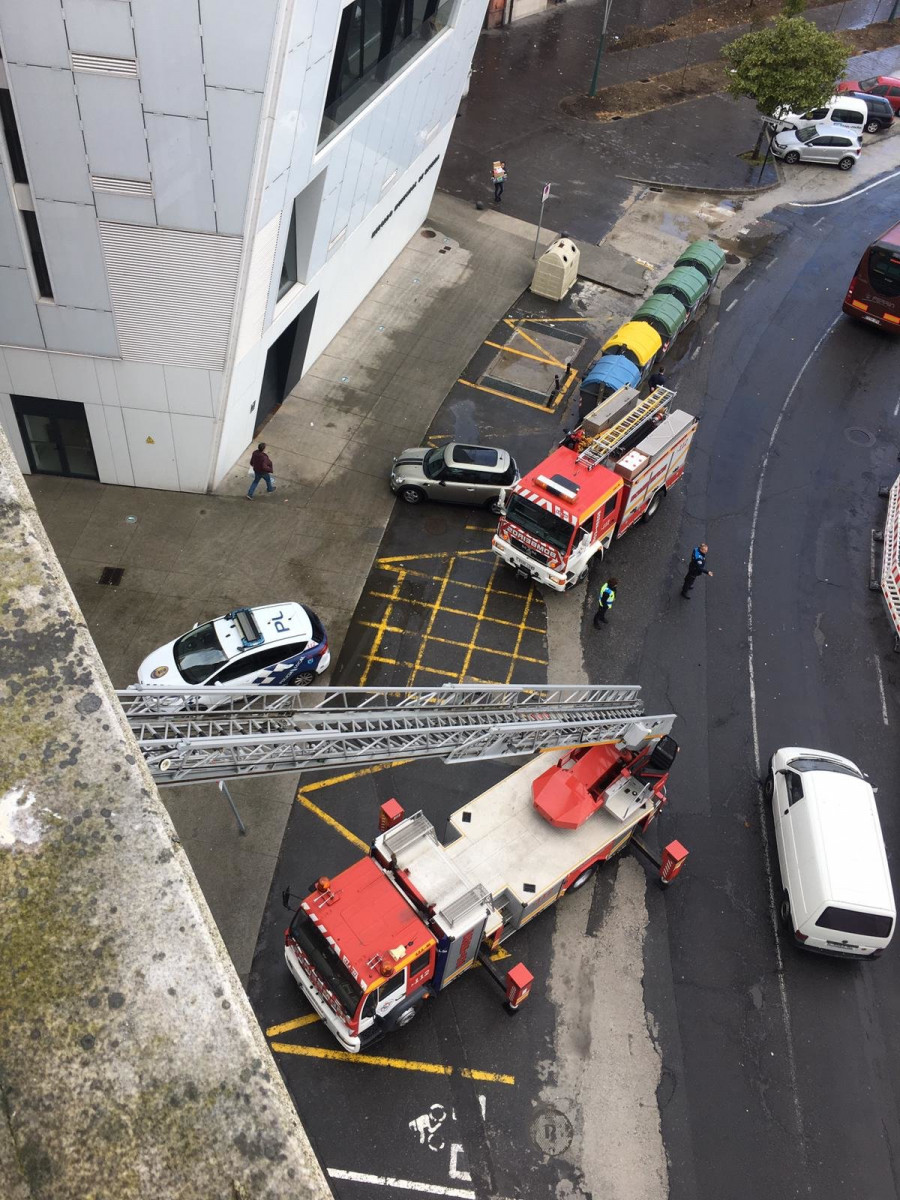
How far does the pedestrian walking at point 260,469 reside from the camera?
21328 millimetres

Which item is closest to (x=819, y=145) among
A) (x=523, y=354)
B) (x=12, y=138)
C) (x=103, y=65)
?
(x=523, y=354)

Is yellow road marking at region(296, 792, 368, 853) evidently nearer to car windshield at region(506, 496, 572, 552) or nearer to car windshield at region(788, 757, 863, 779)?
car windshield at region(506, 496, 572, 552)

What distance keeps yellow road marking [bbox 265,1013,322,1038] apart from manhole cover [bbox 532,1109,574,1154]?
11.5ft

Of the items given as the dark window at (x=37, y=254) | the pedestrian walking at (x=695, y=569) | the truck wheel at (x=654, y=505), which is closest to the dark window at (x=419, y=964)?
the pedestrian walking at (x=695, y=569)

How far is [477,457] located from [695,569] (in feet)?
18.1

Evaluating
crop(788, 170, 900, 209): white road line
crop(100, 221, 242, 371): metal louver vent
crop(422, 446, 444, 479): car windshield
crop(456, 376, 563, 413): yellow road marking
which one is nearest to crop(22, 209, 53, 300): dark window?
crop(100, 221, 242, 371): metal louver vent

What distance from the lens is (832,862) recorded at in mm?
15641

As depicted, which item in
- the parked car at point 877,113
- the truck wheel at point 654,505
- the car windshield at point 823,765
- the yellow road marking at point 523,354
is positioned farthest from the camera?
the parked car at point 877,113

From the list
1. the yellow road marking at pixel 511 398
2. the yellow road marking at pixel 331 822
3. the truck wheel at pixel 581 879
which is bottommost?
the yellow road marking at pixel 511 398

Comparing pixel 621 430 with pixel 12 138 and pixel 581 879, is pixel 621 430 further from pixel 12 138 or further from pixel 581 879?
pixel 12 138

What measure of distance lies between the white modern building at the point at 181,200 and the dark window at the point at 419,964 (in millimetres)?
12071

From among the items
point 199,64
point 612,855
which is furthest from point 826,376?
point 199,64

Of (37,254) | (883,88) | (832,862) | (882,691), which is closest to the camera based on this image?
(832,862)

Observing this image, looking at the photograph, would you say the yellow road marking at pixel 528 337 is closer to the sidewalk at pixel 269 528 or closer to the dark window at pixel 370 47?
the sidewalk at pixel 269 528
